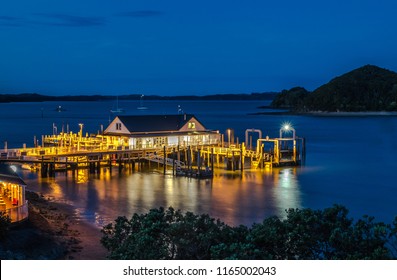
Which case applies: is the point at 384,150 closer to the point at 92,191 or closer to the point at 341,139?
the point at 341,139

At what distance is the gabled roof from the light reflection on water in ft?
18.6

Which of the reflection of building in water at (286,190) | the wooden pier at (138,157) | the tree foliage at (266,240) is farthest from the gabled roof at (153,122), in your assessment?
the tree foliage at (266,240)

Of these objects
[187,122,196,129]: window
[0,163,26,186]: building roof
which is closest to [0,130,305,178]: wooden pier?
[187,122,196,129]: window

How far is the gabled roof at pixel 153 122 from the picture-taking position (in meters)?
50.2

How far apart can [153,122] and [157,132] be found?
4.82ft

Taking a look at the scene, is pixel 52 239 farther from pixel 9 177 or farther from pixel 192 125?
pixel 192 125

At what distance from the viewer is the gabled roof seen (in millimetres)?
50156

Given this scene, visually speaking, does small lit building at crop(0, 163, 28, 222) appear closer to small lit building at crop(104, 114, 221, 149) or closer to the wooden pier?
the wooden pier

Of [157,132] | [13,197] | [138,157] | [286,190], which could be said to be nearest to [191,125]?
[157,132]

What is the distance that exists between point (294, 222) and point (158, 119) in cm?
3932

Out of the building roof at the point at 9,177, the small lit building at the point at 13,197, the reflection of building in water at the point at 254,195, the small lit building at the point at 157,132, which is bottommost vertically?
the reflection of building in water at the point at 254,195

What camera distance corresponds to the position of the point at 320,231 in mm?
14047

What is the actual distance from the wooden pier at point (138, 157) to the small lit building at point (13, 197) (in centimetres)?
1595

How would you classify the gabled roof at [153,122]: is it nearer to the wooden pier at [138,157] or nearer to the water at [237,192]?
the wooden pier at [138,157]
